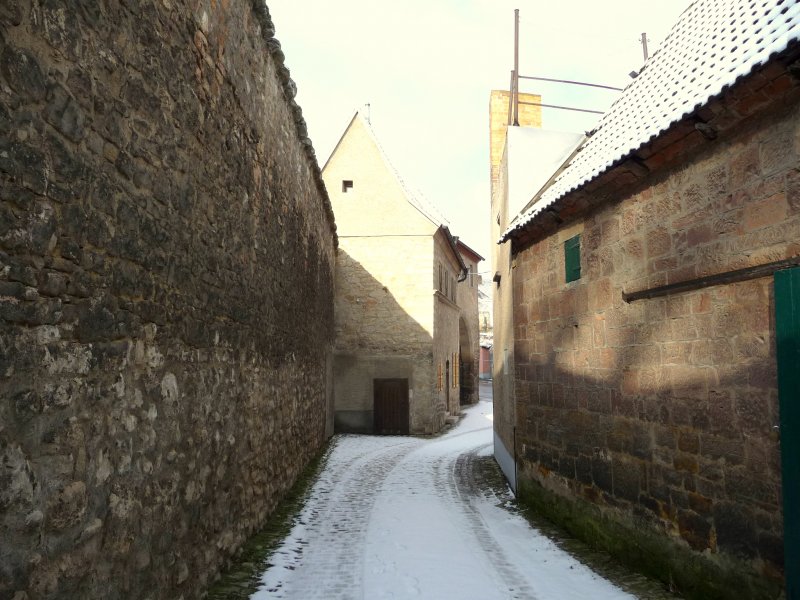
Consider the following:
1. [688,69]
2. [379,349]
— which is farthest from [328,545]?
[379,349]

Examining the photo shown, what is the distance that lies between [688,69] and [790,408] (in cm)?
370

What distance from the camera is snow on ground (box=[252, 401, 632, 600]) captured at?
16.5 ft

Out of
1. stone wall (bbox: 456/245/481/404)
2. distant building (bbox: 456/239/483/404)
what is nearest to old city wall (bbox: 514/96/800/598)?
distant building (bbox: 456/239/483/404)

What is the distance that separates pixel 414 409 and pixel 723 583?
553 inches

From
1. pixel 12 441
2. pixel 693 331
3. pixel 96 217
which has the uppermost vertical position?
pixel 96 217

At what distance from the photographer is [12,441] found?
2361 millimetres

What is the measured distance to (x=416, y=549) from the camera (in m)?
6.13

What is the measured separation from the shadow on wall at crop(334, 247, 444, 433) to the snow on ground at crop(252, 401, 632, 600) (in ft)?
25.1

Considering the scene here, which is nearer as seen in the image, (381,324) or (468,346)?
(381,324)

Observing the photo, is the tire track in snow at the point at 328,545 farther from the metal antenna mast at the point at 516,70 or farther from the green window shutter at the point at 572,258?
the metal antenna mast at the point at 516,70

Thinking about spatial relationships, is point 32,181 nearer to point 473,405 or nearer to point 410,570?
point 410,570

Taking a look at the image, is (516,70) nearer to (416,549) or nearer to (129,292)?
(416,549)

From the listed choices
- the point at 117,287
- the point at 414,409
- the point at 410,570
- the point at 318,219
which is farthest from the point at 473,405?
the point at 117,287

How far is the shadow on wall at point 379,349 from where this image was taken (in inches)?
719
